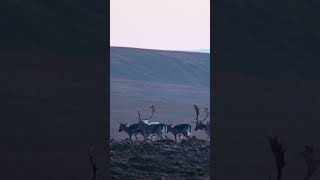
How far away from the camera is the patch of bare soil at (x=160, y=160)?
990 cm

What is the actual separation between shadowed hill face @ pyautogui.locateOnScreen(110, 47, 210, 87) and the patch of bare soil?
18.9m

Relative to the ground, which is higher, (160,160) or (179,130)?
(179,130)

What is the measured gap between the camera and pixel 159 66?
3538 cm

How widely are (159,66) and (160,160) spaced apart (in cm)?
2444
